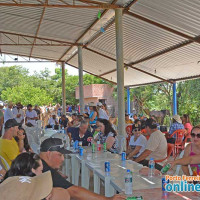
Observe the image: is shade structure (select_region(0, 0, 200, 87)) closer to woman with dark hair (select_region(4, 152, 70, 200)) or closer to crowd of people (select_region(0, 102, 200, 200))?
crowd of people (select_region(0, 102, 200, 200))

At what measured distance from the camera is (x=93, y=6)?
7797 mm

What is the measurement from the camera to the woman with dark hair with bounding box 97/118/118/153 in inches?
222

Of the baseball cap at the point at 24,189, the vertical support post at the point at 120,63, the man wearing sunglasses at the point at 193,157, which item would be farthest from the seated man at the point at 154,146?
the baseball cap at the point at 24,189

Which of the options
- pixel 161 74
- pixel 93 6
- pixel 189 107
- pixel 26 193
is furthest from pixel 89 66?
pixel 26 193

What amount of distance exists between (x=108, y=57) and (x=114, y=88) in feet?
44.3

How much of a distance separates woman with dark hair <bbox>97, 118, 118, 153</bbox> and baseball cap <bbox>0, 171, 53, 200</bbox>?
15.1 feet

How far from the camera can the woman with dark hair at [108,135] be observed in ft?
18.5

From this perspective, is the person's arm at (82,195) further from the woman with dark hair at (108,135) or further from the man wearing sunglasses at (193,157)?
the woman with dark hair at (108,135)

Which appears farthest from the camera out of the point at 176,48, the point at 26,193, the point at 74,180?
the point at 176,48

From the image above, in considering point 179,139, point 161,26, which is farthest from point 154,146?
point 161,26

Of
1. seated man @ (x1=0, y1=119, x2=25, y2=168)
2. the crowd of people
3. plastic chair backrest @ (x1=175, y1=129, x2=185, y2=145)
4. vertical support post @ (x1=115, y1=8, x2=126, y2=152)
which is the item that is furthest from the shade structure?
seated man @ (x1=0, y1=119, x2=25, y2=168)

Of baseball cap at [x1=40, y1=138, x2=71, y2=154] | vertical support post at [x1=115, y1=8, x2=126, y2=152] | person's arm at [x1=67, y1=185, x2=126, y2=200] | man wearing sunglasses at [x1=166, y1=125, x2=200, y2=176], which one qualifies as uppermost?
vertical support post at [x1=115, y1=8, x2=126, y2=152]

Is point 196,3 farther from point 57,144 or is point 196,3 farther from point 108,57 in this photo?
point 108,57

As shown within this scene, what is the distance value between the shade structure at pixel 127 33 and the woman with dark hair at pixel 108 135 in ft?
10.3
